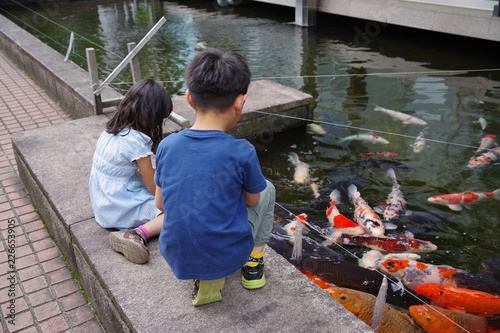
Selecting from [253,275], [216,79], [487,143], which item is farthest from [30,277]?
[487,143]

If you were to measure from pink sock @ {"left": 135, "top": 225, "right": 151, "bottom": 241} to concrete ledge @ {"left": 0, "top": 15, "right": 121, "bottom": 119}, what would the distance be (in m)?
3.23

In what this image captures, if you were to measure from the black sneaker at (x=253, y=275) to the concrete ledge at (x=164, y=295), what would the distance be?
1.5 inches

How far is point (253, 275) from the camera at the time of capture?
2.75 meters

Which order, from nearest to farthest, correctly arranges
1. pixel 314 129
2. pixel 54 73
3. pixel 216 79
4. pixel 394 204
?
pixel 216 79 < pixel 394 204 < pixel 314 129 < pixel 54 73

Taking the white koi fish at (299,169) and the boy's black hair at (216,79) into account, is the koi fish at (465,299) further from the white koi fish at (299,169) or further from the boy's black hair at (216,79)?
the boy's black hair at (216,79)

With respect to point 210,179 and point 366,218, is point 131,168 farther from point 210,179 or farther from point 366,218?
point 366,218

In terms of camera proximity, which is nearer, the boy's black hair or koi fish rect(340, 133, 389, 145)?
the boy's black hair

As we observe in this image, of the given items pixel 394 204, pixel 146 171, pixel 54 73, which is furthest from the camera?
pixel 54 73

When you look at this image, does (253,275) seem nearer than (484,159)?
Yes

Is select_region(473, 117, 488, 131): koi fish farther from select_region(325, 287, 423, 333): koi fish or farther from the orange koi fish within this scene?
select_region(325, 287, 423, 333): koi fish

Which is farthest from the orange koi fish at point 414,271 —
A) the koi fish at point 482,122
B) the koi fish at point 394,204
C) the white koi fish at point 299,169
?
the koi fish at point 482,122

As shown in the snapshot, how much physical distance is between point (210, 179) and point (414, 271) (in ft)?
9.09

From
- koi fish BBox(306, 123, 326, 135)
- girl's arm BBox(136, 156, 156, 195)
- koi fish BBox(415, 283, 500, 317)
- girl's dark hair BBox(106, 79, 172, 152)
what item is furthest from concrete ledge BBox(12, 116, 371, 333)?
koi fish BBox(306, 123, 326, 135)

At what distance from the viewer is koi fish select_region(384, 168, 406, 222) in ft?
17.5
